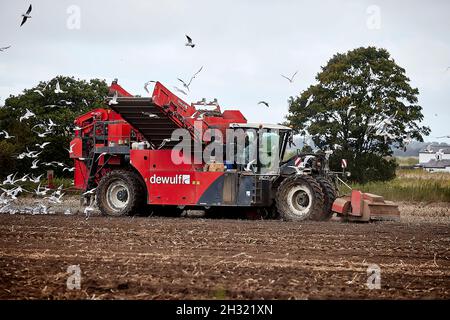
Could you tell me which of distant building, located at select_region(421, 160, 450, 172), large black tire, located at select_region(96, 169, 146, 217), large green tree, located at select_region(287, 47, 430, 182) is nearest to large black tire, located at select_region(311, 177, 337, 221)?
large black tire, located at select_region(96, 169, 146, 217)

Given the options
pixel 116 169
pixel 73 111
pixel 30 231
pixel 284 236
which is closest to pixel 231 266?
pixel 284 236

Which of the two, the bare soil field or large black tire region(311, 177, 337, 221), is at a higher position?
large black tire region(311, 177, 337, 221)

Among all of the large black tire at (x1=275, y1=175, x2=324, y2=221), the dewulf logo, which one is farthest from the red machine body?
the large black tire at (x1=275, y1=175, x2=324, y2=221)

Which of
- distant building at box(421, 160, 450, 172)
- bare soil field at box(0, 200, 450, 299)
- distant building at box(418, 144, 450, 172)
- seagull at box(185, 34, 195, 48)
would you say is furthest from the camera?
distant building at box(421, 160, 450, 172)

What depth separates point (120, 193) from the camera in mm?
21062

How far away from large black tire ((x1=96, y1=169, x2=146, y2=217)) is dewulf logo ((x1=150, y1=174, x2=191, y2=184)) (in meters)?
0.77

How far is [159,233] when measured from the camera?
15.4 metres

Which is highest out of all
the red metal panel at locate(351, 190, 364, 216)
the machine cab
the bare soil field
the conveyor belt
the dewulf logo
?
the conveyor belt

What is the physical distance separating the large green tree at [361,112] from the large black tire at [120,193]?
19.1 m

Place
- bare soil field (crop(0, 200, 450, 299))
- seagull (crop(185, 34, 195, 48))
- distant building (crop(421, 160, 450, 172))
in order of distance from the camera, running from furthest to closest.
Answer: distant building (crop(421, 160, 450, 172))
seagull (crop(185, 34, 195, 48))
bare soil field (crop(0, 200, 450, 299))

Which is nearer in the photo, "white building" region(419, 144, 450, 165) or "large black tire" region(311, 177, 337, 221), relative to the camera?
"large black tire" region(311, 177, 337, 221)

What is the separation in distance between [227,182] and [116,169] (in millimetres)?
4079

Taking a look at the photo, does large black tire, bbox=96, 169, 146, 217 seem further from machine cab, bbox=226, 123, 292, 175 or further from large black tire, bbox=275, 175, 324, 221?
large black tire, bbox=275, 175, 324, 221

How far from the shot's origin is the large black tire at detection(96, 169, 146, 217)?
67.7 ft
